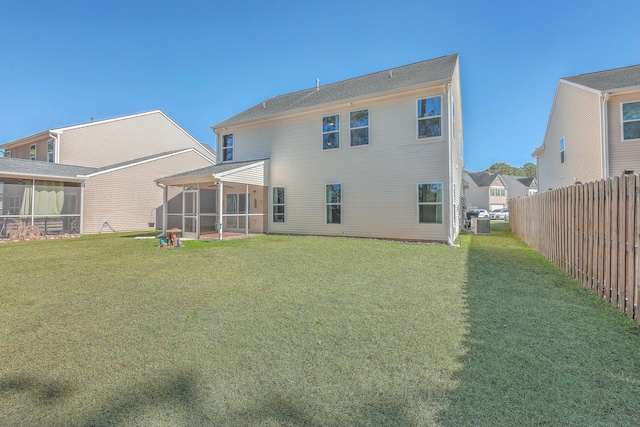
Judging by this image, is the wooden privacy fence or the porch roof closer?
the wooden privacy fence

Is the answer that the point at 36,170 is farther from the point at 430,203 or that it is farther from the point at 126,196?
the point at 430,203

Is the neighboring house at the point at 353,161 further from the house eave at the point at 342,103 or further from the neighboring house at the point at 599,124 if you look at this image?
the neighboring house at the point at 599,124

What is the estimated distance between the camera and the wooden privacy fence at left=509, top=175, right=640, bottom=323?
3465 mm

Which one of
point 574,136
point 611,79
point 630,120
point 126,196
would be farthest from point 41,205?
point 611,79

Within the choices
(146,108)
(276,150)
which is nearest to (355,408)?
(276,150)

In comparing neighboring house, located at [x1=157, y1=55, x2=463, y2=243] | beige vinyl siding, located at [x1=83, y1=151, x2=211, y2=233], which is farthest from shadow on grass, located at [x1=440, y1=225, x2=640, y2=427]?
beige vinyl siding, located at [x1=83, y1=151, x2=211, y2=233]

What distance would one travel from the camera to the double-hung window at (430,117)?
1074 centimetres

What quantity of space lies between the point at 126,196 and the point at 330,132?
490 inches

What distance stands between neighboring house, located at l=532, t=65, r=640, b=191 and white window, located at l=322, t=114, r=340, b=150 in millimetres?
10147

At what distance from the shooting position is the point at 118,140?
19.5 meters

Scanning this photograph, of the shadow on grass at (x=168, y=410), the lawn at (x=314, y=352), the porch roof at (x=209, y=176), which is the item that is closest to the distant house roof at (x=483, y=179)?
the porch roof at (x=209, y=176)

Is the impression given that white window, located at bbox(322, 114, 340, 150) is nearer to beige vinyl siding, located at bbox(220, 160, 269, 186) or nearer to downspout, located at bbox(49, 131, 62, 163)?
beige vinyl siding, located at bbox(220, 160, 269, 186)

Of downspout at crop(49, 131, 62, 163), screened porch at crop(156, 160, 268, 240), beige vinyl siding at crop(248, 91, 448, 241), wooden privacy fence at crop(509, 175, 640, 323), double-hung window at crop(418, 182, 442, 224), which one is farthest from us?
downspout at crop(49, 131, 62, 163)

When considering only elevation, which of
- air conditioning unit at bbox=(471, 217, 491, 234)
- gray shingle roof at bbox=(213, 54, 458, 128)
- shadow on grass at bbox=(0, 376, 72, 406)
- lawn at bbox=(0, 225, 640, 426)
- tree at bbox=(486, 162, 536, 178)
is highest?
tree at bbox=(486, 162, 536, 178)
